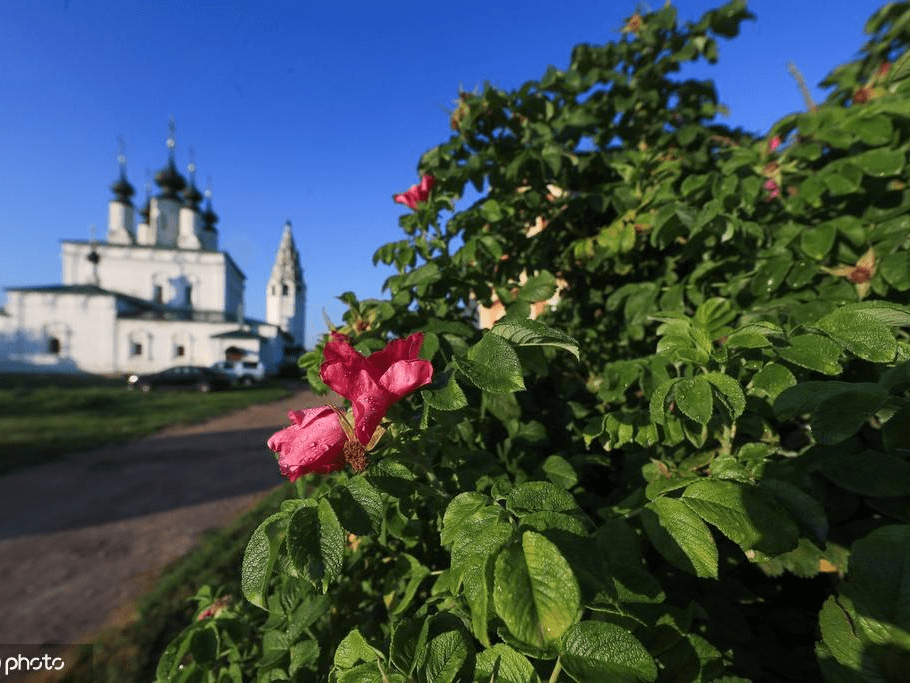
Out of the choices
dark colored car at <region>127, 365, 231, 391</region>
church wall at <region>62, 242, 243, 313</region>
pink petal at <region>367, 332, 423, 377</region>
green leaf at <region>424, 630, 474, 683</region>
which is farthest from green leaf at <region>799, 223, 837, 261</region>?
church wall at <region>62, 242, 243, 313</region>

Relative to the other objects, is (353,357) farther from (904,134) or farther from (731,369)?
(904,134)

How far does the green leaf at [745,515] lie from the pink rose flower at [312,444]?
575 millimetres

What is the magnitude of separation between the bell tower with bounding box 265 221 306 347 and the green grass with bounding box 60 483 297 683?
120 ft

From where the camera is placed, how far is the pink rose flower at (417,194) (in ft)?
5.65

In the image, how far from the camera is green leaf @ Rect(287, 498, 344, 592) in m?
0.56

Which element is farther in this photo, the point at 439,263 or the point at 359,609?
the point at 439,263

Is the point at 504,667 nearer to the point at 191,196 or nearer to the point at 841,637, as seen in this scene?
the point at 841,637

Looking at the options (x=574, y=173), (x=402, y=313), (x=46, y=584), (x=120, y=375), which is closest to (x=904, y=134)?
(x=574, y=173)

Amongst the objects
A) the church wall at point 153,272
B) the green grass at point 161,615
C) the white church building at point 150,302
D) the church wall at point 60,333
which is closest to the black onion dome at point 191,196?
the white church building at point 150,302

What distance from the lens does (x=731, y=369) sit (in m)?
0.89

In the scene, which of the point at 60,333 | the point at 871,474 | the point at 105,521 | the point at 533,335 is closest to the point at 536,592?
the point at 533,335

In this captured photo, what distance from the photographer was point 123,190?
3331 cm

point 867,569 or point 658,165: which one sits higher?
point 658,165

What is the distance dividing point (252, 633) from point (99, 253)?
38.1 meters
